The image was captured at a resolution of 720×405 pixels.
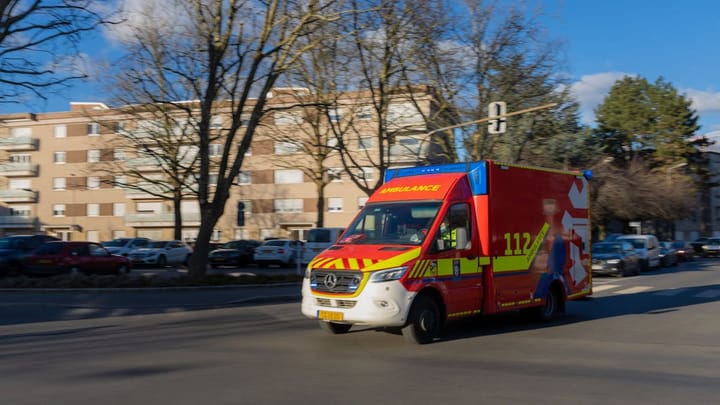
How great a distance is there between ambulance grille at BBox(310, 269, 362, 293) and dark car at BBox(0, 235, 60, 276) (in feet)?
56.8

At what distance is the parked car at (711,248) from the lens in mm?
51188

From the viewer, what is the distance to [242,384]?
7.31 meters

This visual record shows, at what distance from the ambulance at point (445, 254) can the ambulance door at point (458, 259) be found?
16mm

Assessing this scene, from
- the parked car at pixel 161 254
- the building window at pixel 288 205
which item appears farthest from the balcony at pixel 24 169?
the parked car at pixel 161 254

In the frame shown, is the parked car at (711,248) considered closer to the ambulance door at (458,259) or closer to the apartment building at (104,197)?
the apartment building at (104,197)

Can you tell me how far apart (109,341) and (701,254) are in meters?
52.7

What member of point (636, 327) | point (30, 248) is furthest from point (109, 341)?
point (30, 248)

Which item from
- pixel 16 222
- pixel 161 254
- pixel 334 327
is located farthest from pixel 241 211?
pixel 16 222

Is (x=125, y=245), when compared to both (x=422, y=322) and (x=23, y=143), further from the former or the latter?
(x=23, y=143)

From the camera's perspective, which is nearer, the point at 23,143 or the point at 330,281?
the point at 330,281

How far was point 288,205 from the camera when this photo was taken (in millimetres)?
61156

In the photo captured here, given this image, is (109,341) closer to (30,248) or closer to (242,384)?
(242,384)

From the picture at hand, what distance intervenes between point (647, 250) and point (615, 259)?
554cm

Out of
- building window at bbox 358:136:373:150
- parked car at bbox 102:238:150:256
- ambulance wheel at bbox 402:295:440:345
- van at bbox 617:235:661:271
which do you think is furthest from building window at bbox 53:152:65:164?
ambulance wheel at bbox 402:295:440:345
